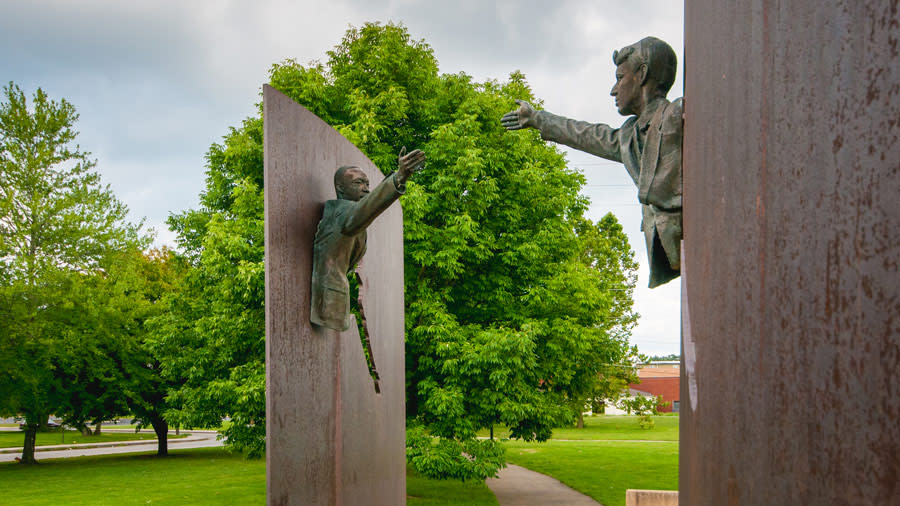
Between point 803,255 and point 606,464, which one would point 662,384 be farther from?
point 803,255

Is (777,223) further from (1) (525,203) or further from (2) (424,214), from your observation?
(1) (525,203)

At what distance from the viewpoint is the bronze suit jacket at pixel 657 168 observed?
9.46 feet

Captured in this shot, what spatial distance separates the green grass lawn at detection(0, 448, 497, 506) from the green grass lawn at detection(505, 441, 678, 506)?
9.24 feet

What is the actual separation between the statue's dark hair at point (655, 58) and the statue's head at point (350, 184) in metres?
2.58

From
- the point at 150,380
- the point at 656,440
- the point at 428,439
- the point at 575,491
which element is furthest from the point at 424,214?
the point at 656,440

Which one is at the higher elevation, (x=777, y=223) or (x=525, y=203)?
(x=525, y=203)

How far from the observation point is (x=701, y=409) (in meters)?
2.03

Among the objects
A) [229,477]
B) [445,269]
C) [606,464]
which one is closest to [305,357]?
[445,269]

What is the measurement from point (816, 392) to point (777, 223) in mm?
349

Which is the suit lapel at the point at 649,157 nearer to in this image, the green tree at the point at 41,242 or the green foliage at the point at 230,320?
the green foliage at the point at 230,320

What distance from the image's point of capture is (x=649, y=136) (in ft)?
9.86

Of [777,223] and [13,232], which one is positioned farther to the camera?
[13,232]

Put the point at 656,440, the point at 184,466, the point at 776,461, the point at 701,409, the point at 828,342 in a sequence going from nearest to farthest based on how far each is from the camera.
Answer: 1. the point at 828,342
2. the point at 776,461
3. the point at 701,409
4. the point at 184,466
5. the point at 656,440

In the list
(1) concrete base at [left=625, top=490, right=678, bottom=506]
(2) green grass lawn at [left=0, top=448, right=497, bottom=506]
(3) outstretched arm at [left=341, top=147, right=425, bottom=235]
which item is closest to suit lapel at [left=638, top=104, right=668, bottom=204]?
(3) outstretched arm at [left=341, top=147, right=425, bottom=235]
